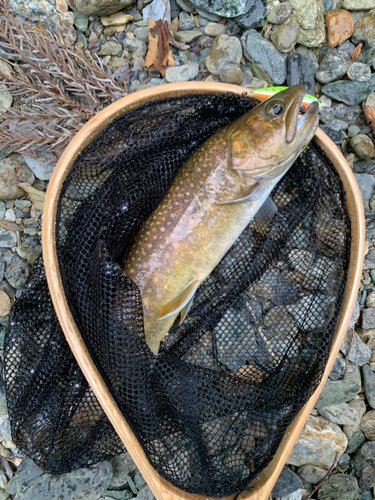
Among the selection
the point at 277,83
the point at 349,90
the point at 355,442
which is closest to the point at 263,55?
the point at 277,83

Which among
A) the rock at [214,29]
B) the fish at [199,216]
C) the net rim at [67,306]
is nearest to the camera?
the net rim at [67,306]

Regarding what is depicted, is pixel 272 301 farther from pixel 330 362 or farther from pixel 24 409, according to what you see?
pixel 24 409

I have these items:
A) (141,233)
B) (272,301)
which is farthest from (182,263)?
(272,301)

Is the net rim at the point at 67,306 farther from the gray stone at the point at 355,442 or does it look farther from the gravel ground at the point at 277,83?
the gray stone at the point at 355,442

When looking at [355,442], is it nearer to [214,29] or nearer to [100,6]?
[214,29]

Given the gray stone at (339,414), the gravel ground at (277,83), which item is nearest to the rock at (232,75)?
the gravel ground at (277,83)
